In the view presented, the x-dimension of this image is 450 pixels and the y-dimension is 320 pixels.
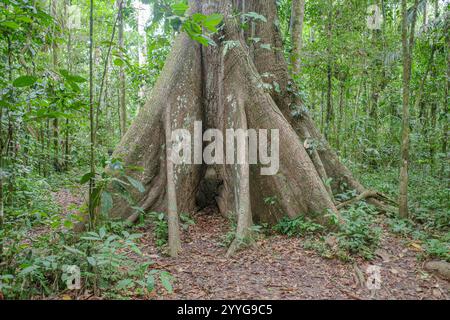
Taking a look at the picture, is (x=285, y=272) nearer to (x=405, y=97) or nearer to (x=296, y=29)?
(x=405, y=97)

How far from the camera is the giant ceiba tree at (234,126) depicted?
474 centimetres

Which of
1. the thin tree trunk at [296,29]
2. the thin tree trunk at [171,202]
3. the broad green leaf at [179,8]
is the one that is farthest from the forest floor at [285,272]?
the thin tree trunk at [296,29]

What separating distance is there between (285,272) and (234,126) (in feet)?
7.79

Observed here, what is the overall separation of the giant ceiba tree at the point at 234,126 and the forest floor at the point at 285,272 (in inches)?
22.2

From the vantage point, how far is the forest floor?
313 centimetres

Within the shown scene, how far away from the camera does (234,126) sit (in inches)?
199

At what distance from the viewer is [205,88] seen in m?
5.62

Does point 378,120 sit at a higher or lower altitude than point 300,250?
higher

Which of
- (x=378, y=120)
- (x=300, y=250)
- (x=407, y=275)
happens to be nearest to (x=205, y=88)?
(x=300, y=250)

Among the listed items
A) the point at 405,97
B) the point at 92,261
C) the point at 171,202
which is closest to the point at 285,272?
the point at 171,202

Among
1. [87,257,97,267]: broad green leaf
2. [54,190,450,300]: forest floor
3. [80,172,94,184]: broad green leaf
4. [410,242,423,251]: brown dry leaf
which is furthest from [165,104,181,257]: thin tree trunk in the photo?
[410,242,423,251]: brown dry leaf

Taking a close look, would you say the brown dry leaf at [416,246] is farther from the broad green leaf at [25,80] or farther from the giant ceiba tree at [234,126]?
the broad green leaf at [25,80]

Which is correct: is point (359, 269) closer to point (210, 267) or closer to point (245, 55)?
point (210, 267)
